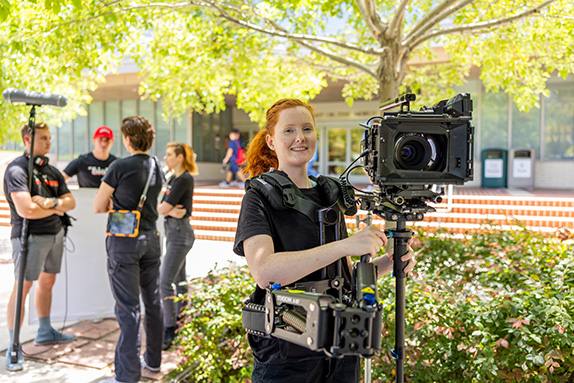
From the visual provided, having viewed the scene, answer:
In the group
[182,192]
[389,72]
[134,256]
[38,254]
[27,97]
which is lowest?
[38,254]

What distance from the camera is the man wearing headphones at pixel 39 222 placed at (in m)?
Answer: 3.98

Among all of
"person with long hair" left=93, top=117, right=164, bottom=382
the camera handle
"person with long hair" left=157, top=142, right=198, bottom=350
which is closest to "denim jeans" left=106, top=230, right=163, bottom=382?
"person with long hair" left=93, top=117, right=164, bottom=382

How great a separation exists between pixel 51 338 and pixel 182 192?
179cm

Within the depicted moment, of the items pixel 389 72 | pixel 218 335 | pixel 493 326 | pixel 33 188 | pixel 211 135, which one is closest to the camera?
pixel 493 326

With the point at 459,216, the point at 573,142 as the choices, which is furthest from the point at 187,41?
the point at 573,142

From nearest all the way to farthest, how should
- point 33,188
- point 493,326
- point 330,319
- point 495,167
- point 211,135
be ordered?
point 330,319 → point 493,326 → point 33,188 → point 495,167 → point 211,135

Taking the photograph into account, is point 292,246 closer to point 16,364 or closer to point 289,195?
point 289,195

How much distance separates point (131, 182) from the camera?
3.61m

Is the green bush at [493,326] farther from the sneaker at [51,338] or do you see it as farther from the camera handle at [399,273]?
the sneaker at [51,338]

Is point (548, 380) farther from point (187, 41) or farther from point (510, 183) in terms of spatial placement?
point (510, 183)

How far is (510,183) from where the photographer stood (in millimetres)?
14453

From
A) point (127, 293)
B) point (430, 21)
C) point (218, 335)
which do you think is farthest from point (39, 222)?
point (430, 21)

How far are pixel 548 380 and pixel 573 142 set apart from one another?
14.1 m

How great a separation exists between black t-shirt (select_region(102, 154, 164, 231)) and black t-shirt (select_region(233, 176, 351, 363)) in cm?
210
